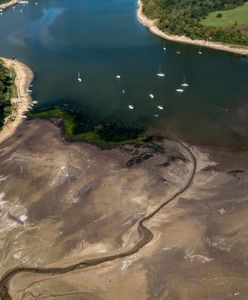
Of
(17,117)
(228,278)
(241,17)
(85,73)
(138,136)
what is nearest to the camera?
(228,278)

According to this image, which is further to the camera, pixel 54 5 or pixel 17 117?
pixel 54 5

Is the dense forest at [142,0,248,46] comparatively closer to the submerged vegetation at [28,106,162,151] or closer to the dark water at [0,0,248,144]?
the dark water at [0,0,248,144]

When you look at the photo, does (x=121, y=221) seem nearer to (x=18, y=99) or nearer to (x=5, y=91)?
(x=18, y=99)

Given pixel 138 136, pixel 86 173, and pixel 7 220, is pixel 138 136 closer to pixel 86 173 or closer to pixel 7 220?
pixel 86 173

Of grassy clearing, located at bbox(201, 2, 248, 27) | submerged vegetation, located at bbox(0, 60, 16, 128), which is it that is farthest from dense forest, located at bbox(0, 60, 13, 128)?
grassy clearing, located at bbox(201, 2, 248, 27)

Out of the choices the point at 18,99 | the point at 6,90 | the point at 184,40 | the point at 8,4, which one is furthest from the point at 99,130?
the point at 8,4

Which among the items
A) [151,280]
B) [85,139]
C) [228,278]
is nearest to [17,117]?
[85,139]
